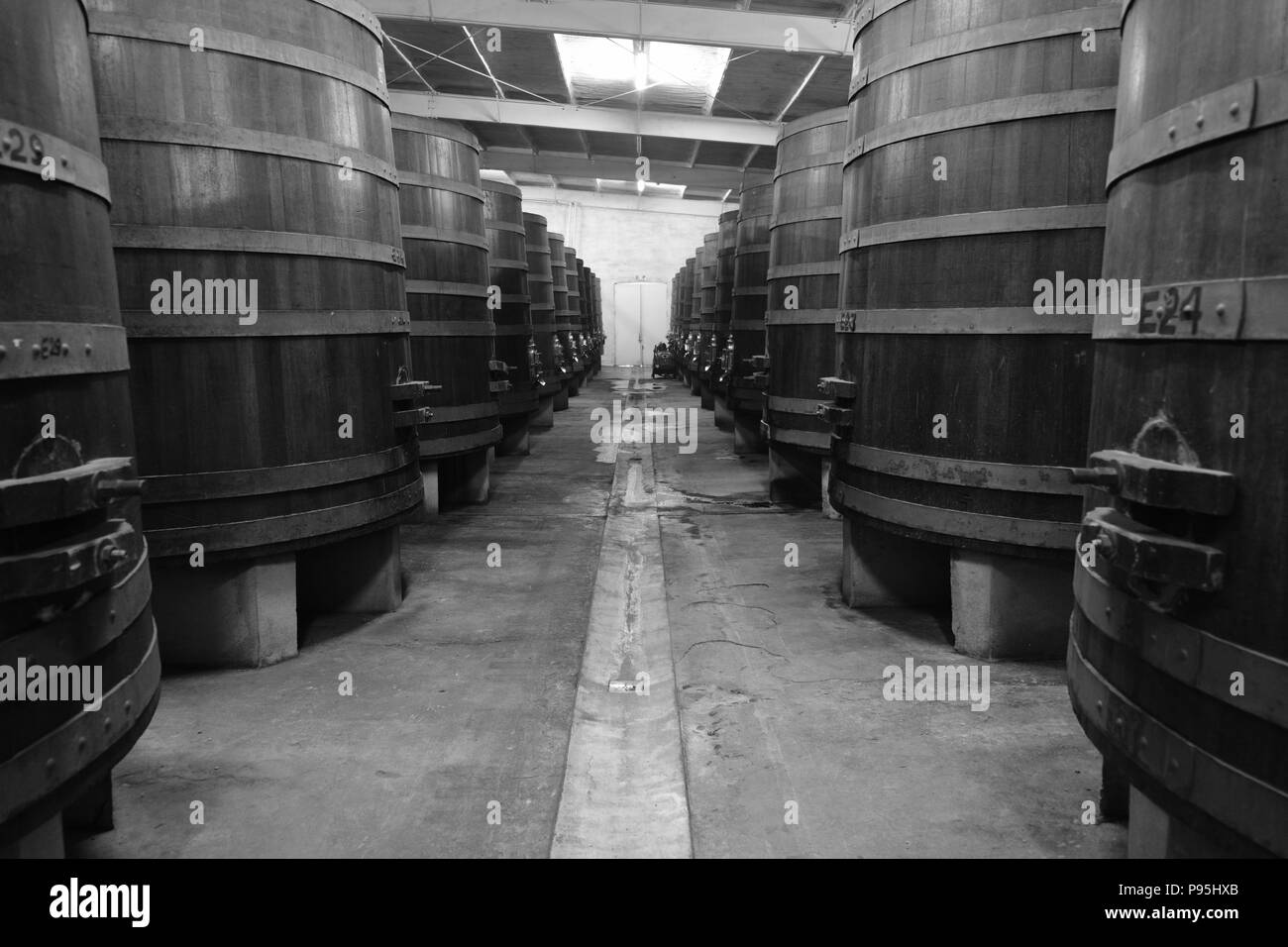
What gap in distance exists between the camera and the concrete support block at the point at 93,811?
2.59 m

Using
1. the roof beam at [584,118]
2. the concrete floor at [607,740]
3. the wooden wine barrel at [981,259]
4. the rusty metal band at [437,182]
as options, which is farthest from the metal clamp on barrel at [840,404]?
the roof beam at [584,118]

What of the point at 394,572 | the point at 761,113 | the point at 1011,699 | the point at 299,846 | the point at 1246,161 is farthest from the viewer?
the point at 761,113

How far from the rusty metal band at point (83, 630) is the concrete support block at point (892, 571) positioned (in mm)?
3359

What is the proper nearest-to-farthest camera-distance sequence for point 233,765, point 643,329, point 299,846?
point 299,846 < point 233,765 < point 643,329

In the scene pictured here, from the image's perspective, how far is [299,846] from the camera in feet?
8.46

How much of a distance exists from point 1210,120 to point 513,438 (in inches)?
354

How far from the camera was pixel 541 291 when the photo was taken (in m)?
11.8

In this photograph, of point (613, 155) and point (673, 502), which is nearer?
point (673, 502)

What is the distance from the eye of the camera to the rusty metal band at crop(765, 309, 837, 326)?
20.7ft

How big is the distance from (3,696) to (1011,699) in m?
3.28

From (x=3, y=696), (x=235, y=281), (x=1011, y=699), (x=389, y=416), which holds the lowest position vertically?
(x=1011, y=699)

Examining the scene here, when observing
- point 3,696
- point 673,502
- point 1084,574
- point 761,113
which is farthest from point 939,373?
point 761,113

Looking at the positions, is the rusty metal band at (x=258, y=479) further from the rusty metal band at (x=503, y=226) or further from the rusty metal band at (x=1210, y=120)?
the rusty metal band at (x=503, y=226)
